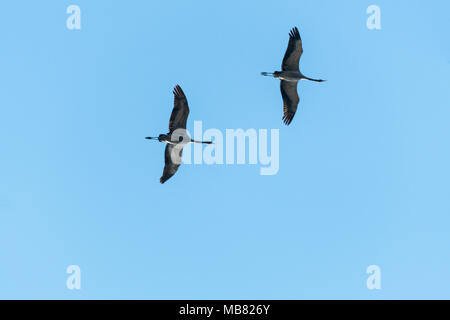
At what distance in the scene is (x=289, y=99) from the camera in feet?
133

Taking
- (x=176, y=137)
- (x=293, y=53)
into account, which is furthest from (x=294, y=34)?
(x=176, y=137)

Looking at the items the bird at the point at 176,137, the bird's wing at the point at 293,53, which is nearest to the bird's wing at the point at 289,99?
the bird's wing at the point at 293,53

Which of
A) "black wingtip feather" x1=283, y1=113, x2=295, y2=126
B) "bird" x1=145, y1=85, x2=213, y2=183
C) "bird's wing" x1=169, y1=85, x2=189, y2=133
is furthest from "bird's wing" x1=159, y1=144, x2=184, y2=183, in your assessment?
"black wingtip feather" x1=283, y1=113, x2=295, y2=126

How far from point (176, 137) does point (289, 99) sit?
633 centimetres

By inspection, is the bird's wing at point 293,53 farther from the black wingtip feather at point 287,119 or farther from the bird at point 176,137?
the bird at point 176,137

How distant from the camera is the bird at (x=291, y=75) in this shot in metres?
38.7

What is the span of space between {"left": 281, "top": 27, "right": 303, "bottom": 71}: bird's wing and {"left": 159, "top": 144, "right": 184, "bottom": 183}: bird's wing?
6.58m

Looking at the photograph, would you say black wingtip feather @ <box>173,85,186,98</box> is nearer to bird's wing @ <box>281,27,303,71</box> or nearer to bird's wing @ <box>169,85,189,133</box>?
bird's wing @ <box>169,85,189,133</box>

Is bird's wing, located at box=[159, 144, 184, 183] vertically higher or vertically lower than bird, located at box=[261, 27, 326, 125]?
lower

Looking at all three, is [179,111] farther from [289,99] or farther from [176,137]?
[289,99]

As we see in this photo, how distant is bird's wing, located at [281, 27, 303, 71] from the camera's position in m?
38.7

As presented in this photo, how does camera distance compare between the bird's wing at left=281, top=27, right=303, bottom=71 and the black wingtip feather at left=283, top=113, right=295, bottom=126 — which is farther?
the black wingtip feather at left=283, top=113, right=295, bottom=126
